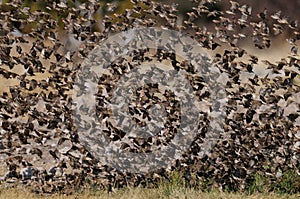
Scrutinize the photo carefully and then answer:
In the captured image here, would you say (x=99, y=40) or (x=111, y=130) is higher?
(x=99, y=40)

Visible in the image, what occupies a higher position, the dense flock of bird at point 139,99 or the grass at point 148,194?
the dense flock of bird at point 139,99

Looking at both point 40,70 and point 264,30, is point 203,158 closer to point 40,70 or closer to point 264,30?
point 264,30

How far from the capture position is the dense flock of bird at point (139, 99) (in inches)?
157

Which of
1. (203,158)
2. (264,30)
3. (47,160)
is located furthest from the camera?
(47,160)

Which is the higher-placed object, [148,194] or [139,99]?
[139,99]

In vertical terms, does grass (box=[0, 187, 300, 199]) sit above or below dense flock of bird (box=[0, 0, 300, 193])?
below

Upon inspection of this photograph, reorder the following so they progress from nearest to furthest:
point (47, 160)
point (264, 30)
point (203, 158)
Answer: point (264, 30) → point (203, 158) → point (47, 160)

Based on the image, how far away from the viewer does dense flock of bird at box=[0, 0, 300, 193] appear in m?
3.99

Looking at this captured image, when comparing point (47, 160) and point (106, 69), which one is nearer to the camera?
point (106, 69)

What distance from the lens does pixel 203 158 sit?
425 centimetres

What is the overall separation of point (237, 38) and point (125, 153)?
44.1 inches

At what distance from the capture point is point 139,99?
4.12 meters

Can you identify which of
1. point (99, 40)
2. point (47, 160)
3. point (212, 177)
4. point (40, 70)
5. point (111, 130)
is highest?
point (99, 40)

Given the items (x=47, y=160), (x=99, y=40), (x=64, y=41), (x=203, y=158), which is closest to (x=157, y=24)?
(x=99, y=40)
